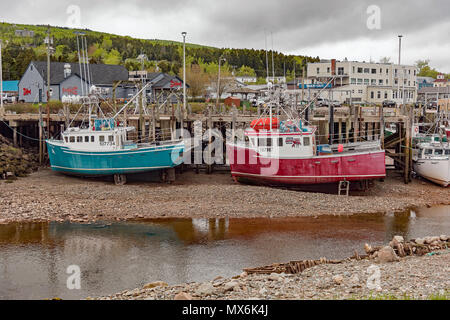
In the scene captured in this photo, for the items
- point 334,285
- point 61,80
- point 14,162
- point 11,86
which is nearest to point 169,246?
point 334,285

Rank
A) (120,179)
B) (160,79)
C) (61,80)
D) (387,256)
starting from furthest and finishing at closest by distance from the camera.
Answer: (160,79) → (61,80) → (120,179) → (387,256)

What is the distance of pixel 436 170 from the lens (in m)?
27.2

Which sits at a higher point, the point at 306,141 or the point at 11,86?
the point at 11,86

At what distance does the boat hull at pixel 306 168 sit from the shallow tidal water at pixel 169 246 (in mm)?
3474

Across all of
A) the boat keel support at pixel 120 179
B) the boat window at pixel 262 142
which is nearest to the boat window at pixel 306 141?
the boat window at pixel 262 142

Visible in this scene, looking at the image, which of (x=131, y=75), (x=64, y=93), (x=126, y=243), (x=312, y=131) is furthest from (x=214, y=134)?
(x=131, y=75)

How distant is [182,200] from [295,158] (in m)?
6.34

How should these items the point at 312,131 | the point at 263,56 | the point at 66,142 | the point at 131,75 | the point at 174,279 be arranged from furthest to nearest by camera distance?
the point at 263,56
the point at 131,75
the point at 66,142
the point at 312,131
the point at 174,279

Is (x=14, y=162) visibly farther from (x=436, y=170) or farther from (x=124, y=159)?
(x=436, y=170)

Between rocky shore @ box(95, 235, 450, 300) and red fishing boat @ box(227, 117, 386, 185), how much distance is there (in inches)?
399

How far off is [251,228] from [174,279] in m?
6.09

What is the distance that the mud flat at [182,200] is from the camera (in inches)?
837

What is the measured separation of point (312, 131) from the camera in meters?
25.6

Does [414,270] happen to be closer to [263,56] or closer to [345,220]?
[345,220]
